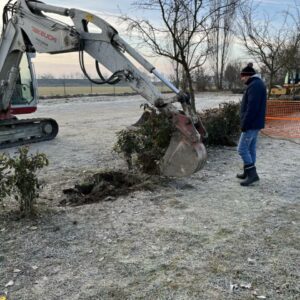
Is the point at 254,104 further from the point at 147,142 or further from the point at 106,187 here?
the point at 106,187

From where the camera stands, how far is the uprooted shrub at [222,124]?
9.77 meters

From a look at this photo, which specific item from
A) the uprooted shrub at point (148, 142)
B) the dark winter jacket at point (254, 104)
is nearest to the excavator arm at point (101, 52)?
the uprooted shrub at point (148, 142)

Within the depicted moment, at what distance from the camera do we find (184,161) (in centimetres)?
626

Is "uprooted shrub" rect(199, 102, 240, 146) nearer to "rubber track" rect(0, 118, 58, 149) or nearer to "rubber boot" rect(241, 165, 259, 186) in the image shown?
"rubber boot" rect(241, 165, 259, 186)

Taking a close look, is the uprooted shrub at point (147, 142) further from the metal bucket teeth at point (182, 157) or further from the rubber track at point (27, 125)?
the rubber track at point (27, 125)

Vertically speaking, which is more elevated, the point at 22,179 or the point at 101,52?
the point at 101,52

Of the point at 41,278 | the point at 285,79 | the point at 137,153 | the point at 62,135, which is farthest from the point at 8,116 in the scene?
the point at 285,79

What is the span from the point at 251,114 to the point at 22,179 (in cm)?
360

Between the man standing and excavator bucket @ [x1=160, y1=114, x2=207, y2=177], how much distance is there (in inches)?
30.9

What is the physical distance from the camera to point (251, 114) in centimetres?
664

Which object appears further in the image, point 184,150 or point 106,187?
point 106,187

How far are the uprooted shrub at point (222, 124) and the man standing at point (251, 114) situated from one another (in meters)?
2.70

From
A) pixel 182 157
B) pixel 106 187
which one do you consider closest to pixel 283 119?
pixel 182 157

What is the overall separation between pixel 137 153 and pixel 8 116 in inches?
204
